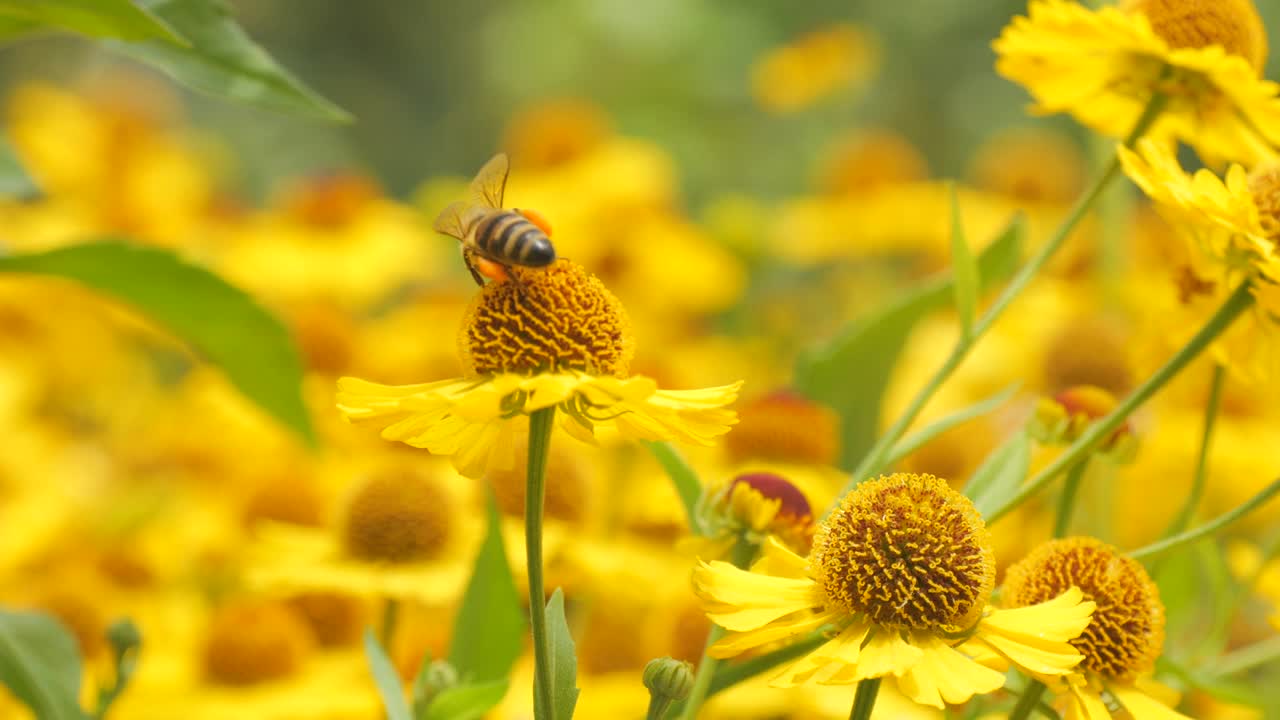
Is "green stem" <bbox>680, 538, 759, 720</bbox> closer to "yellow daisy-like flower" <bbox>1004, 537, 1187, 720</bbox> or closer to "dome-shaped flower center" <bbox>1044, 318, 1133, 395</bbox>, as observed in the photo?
"yellow daisy-like flower" <bbox>1004, 537, 1187, 720</bbox>

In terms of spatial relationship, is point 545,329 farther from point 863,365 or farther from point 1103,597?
point 863,365

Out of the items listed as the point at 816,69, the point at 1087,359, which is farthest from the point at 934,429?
the point at 816,69

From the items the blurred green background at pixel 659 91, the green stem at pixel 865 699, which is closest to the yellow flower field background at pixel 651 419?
the green stem at pixel 865 699

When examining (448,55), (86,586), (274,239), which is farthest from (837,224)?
(448,55)

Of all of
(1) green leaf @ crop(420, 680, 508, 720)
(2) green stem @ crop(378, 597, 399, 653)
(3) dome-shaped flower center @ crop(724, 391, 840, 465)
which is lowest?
(2) green stem @ crop(378, 597, 399, 653)

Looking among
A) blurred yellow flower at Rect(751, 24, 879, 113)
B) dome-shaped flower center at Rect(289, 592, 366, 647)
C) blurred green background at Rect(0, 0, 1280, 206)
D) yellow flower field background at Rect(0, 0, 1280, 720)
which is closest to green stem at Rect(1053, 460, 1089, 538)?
yellow flower field background at Rect(0, 0, 1280, 720)

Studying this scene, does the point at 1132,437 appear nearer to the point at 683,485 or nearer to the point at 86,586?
the point at 683,485
